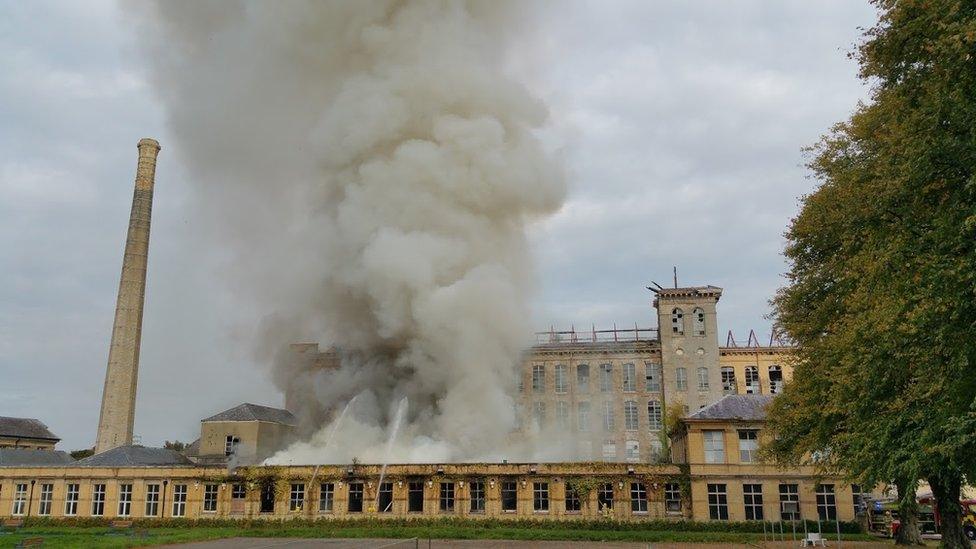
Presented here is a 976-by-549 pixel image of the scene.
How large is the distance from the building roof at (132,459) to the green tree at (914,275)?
1393 inches

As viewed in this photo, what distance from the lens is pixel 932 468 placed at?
13.7m

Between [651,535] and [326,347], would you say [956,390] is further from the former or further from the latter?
[326,347]

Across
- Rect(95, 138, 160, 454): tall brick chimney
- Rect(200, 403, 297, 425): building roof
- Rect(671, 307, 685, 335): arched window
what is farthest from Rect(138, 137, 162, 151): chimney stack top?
Rect(671, 307, 685, 335): arched window

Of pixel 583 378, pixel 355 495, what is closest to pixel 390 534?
pixel 355 495

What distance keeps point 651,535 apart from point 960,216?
1954cm

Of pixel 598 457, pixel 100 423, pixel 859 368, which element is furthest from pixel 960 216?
pixel 100 423

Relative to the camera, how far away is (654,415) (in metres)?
54.8

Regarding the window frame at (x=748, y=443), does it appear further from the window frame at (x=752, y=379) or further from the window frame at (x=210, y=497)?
the window frame at (x=210, y=497)

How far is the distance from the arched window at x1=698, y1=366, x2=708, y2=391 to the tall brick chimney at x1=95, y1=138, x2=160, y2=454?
4271 cm

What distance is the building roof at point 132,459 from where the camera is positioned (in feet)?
132

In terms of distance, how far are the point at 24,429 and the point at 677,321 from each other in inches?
2361

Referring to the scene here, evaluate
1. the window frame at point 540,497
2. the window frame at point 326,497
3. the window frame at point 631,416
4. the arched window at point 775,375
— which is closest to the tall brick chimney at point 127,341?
the window frame at point 326,497

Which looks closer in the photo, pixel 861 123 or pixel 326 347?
pixel 861 123

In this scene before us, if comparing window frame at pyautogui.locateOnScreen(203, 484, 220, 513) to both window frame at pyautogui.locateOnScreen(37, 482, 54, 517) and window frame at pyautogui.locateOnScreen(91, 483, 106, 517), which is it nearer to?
window frame at pyautogui.locateOnScreen(91, 483, 106, 517)
